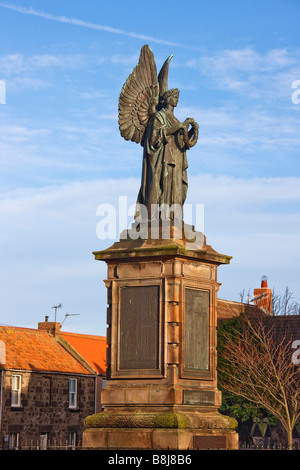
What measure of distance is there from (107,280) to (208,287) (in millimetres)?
2385

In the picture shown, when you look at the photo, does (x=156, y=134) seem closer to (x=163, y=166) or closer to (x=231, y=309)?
(x=163, y=166)

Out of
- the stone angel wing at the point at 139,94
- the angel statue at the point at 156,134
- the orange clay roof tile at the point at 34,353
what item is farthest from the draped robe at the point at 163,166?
the orange clay roof tile at the point at 34,353

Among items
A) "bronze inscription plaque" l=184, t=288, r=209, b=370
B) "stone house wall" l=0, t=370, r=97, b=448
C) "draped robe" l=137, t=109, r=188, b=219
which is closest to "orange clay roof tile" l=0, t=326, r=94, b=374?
"stone house wall" l=0, t=370, r=97, b=448

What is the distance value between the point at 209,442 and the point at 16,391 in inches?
1257

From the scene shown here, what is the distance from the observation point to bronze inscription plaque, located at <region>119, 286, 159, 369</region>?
72.7 ft

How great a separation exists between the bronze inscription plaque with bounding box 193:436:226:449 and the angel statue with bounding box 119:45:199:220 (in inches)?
207

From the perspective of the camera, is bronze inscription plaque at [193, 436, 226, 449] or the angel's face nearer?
bronze inscription plaque at [193, 436, 226, 449]

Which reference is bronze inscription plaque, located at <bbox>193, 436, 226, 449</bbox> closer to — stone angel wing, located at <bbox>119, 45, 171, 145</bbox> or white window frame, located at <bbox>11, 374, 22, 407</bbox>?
stone angel wing, located at <bbox>119, 45, 171, 145</bbox>

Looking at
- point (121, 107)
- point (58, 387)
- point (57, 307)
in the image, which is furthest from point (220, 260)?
point (57, 307)

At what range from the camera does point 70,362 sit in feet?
188

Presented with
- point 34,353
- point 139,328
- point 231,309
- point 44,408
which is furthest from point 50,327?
point 139,328

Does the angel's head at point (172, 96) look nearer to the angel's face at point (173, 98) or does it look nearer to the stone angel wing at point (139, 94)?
the angel's face at point (173, 98)

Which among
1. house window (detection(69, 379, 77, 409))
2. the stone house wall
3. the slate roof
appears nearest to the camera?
the stone house wall
